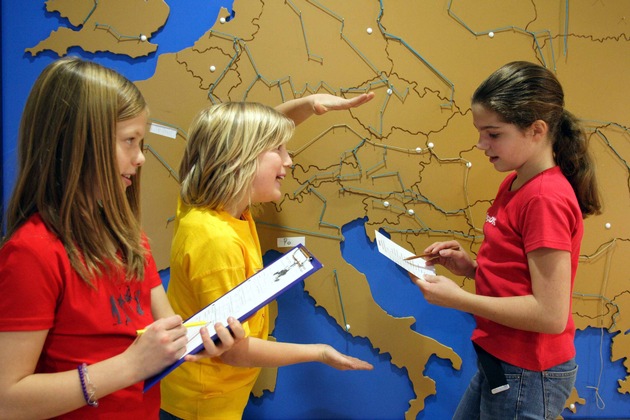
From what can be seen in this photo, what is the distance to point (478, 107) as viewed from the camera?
3.87 feet

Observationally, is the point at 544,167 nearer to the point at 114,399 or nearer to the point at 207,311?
the point at 207,311

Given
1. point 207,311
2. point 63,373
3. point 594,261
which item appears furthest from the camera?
point 594,261

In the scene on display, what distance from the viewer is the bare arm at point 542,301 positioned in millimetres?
1027

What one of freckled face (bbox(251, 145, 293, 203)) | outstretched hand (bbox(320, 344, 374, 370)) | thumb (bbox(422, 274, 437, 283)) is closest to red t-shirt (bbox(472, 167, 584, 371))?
thumb (bbox(422, 274, 437, 283))

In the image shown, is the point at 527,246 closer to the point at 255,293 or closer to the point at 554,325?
the point at 554,325

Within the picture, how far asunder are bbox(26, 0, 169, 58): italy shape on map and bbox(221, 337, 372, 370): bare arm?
3.24 feet

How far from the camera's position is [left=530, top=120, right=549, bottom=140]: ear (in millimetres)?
1110

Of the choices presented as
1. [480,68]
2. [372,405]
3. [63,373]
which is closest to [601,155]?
[480,68]

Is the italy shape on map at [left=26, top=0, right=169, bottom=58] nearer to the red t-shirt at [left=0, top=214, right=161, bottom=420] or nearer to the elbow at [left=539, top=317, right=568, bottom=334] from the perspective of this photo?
the red t-shirt at [left=0, top=214, right=161, bottom=420]

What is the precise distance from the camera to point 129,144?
2.89 ft

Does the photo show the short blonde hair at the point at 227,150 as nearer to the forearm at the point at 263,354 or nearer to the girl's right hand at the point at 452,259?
the forearm at the point at 263,354

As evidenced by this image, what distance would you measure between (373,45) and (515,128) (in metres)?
0.58

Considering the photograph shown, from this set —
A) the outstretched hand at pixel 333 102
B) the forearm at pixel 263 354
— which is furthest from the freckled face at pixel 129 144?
the outstretched hand at pixel 333 102

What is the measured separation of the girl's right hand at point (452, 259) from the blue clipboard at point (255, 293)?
1.91 ft
